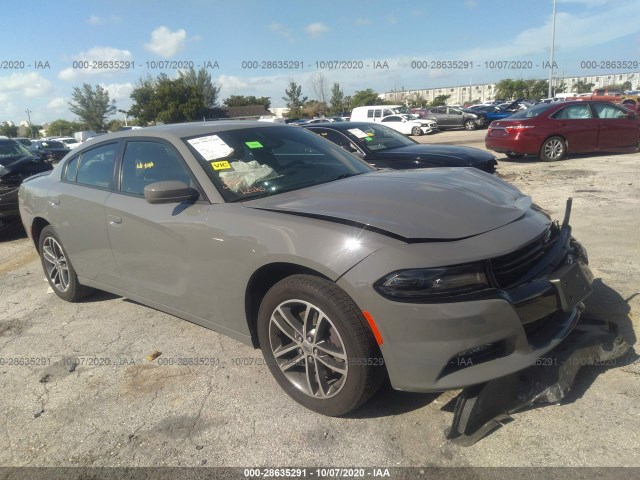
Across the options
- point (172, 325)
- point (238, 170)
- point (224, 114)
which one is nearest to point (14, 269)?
point (172, 325)

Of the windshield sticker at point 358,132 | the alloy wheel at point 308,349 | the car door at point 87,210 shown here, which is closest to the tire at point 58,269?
the car door at point 87,210

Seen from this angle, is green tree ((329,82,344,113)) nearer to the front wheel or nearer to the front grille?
the front wheel

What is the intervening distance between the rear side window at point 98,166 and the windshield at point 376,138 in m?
4.55

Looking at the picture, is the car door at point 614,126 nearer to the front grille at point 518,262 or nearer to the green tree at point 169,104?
the front grille at point 518,262

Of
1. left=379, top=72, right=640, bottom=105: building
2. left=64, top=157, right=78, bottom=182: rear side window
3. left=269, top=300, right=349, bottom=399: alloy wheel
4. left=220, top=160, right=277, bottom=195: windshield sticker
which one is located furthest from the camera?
left=379, top=72, right=640, bottom=105: building

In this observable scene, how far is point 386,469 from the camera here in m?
2.31

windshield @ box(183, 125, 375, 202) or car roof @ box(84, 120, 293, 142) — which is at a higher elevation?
car roof @ box(84, 120, 293, 142)

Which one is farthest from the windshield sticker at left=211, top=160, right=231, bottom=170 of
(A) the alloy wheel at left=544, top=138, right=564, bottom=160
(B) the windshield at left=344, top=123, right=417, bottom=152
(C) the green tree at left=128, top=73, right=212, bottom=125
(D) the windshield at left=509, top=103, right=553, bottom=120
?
(C) the green tree at left=128, top=73, right=212, bottom=125

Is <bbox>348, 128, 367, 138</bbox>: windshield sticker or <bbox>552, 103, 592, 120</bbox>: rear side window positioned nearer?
<bbox>348, 128, 367, 138</bbox>: windshield sticker

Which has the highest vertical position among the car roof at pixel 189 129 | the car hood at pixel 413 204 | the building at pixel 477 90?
the building at pixel 477 90

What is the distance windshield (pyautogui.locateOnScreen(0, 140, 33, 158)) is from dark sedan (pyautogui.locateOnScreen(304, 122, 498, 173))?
6.17 meters

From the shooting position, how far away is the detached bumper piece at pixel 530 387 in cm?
240

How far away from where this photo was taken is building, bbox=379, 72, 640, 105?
105m

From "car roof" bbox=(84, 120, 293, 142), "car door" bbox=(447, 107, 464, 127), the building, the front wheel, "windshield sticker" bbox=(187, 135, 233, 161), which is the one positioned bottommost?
the front wheel
